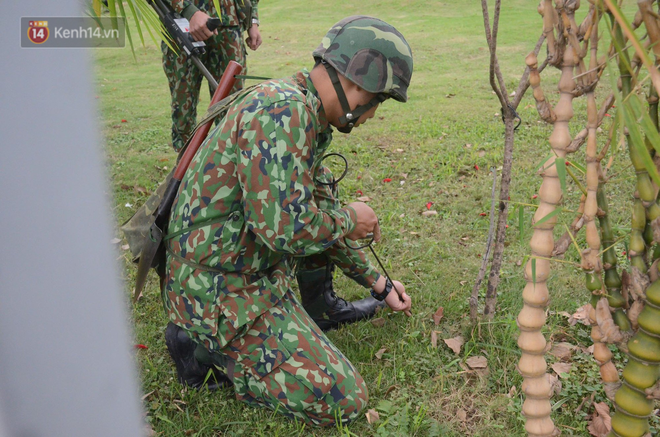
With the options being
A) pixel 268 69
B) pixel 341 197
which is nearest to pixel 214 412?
pixel 341 197

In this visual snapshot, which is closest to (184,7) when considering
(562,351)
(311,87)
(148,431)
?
(311,87)

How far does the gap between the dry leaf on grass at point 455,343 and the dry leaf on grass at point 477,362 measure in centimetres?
8

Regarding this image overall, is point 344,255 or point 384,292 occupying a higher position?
point 344,255

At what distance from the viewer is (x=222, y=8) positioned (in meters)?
4.02

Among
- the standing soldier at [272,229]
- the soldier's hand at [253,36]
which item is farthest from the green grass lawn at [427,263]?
the soldier's hand at [253,36]

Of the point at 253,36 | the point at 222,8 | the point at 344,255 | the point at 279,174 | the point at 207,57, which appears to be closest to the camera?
the point at 279,174

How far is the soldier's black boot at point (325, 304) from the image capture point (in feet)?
9.27

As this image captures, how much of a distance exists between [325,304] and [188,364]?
0.73 meters

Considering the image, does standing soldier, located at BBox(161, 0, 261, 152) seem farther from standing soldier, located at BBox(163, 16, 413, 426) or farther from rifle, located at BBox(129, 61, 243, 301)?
standing soldier, located at BBox(163, 16, 413, 426)

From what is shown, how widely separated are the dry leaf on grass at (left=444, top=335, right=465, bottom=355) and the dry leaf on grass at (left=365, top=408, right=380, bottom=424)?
51 centimetres

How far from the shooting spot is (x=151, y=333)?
9.18ft

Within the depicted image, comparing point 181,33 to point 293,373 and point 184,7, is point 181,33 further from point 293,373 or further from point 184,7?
point 293,373

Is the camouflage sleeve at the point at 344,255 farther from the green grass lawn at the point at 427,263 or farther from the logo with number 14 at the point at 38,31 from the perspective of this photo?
the logo with number 14 at the point at 38,31

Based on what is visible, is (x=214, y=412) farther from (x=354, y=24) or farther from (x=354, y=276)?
(x=354, y=24)
